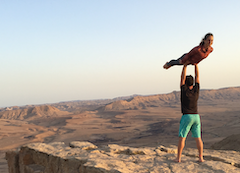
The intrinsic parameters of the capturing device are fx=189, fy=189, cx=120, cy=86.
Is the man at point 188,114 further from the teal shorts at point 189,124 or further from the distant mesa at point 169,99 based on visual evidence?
the distant mesa at point 169,99

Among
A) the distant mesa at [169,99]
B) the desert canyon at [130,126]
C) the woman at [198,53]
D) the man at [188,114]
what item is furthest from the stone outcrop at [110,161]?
the distant mesa at [169,99]

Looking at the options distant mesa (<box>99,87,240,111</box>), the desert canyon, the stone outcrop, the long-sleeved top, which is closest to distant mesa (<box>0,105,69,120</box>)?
the desert canyon

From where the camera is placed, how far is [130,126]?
1155 inches

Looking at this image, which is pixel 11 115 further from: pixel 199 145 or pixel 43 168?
pixel 199 145

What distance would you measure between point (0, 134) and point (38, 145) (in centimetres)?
2326

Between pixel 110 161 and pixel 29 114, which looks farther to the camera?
pixel 29 114

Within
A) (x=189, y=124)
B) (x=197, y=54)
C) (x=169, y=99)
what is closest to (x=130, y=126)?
(x=189, y=124)

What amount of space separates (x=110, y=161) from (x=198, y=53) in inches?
99.4

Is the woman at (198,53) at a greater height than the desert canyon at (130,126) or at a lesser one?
greater

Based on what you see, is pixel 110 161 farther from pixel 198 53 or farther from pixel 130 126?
pixel 130 126

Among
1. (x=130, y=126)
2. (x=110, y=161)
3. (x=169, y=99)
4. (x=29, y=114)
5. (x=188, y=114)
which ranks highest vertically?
(x=188, y=114)

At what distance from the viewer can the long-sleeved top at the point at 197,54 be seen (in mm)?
3199

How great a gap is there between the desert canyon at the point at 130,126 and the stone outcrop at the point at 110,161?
0.27ft

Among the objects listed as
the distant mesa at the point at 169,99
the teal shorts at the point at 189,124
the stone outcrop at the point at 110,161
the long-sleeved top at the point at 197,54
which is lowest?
the distant mesa at the point at 169,99
